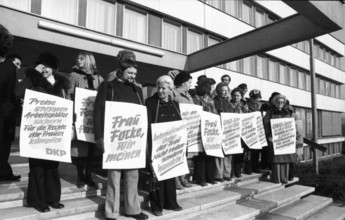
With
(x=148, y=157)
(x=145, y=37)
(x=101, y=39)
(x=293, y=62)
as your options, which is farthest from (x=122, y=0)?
(x=293, y=62)

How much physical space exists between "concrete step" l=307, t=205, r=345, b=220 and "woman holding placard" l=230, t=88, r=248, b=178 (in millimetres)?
1673

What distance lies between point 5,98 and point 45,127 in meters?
0.91

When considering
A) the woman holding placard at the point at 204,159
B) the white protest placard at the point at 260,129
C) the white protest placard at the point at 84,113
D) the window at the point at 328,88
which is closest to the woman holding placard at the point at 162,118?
the white protest placard at the point at 84,113

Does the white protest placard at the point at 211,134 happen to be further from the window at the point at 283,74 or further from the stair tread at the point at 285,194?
the window at the point at 283,74

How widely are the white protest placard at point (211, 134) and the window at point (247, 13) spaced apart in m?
15.1

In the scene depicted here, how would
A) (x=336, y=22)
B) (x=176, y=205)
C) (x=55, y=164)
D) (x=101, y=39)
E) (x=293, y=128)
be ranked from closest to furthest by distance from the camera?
(x=55, y=164) → (x=336, y=22) → (x=176, y=205) → (x=293, y=128) → (x=101, y=39)

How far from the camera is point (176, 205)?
4008 mm

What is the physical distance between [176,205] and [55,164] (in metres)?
1.80

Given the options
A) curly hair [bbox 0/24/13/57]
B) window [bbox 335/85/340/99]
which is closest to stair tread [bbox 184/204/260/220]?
curly hair [bbox 0/24/13/57]

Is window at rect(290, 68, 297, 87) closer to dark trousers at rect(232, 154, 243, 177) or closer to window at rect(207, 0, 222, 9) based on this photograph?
window at rect(207, 0, 222, 9)

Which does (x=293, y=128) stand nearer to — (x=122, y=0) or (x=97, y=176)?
(x=97, y=176)

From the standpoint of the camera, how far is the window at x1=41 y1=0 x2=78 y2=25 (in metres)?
8.77

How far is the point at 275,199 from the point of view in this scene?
218 inches

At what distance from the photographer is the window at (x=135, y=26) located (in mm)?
11273
